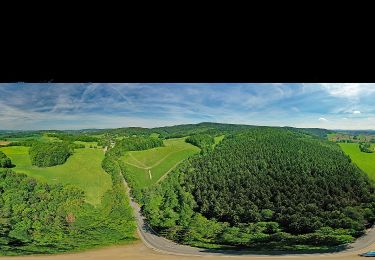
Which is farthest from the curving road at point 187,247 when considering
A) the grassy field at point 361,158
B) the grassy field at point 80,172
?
the grassy field at point 361,158

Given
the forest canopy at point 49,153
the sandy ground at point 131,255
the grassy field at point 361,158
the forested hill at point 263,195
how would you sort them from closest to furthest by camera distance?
the grassy field at point 361,158 → the forest canopy at point 49,153 → the sandy ground at point 131,255 → the forested hill at point 263,195

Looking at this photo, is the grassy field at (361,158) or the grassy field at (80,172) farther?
the grassy field at (80,172)

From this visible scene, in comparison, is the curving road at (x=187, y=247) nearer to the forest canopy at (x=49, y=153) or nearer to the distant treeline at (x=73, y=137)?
the distant treeline at (x=73, y=137)

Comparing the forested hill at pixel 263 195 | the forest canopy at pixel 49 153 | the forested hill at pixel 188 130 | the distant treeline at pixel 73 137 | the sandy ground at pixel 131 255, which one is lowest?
the sandy ground at pixel 131 255

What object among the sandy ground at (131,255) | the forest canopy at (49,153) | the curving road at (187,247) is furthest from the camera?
the curving road at (187,247)

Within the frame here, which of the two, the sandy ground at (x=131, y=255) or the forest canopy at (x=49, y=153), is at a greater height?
the forest canopy at (x=49, y=153)
